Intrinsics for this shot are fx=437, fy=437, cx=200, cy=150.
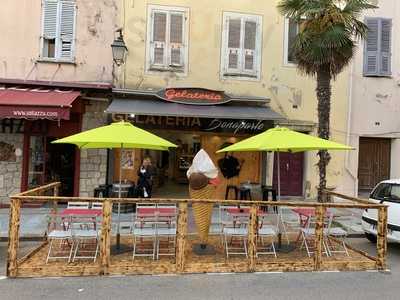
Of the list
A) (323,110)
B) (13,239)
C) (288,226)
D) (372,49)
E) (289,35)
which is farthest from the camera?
(372,49)

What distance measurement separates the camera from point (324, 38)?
10.7 m

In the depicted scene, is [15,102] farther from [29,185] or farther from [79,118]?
[29,185]

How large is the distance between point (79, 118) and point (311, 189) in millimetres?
7750

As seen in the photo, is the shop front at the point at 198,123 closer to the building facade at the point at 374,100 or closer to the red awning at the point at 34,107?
the red awning at the point at 34,107

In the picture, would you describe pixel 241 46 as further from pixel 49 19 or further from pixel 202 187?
pixel 202 187

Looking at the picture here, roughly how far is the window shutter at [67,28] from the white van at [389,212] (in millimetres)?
9372

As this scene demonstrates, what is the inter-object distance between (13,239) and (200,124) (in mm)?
8011

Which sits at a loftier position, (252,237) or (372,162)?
(372,162)

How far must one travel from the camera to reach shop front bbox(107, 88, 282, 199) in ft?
40.4

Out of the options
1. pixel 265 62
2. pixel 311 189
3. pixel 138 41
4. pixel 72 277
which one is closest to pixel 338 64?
pixel 265 62

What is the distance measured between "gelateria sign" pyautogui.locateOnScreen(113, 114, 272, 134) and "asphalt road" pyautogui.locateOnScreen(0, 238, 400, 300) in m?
7.18

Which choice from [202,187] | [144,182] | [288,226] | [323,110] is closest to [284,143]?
[202,187]

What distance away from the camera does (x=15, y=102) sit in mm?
11219

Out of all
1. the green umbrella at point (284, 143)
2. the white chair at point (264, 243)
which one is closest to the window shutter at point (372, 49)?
the green umbrella at point (284, 143)
